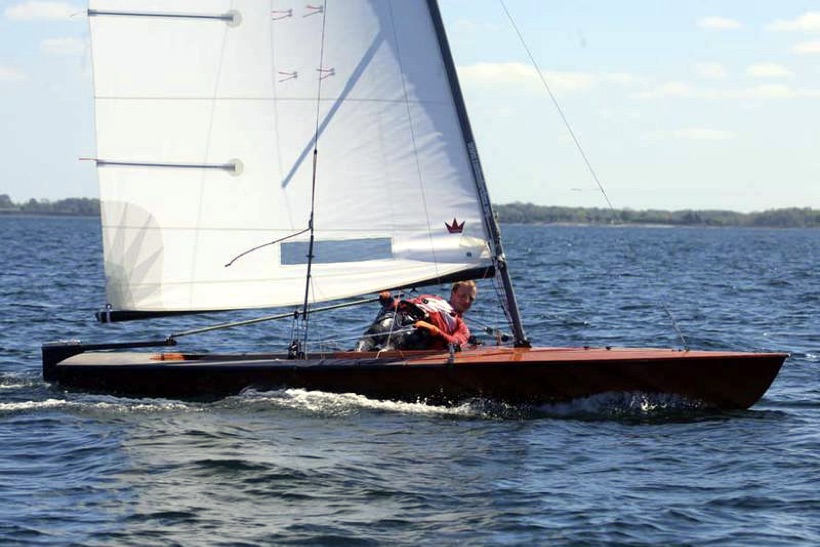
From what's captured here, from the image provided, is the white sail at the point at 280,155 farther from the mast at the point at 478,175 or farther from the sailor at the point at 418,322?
the sailor at the point at 418,322

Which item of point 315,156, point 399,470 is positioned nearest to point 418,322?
point 315,156

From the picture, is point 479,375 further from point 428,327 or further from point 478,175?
point 478,175

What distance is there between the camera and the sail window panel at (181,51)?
45.3ft

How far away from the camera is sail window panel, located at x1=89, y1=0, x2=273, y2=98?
13.8 metres

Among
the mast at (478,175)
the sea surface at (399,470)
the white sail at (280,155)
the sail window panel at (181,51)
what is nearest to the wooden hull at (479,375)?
the sea surface at (399,470)

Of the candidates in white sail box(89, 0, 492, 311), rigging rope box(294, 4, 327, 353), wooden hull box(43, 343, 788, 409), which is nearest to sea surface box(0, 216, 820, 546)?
wooden hull box(43, 343, 788, 409)

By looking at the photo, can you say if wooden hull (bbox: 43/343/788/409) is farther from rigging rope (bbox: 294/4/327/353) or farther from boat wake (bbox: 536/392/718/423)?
rigging rope (bbox: 294/4/327/353)

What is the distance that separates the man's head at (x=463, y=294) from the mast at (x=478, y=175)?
355 millimetres

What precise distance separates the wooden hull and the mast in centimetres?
49

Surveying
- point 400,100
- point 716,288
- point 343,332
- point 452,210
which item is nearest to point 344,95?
point 400,100

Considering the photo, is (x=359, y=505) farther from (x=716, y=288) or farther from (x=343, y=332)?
(x=716, y=288)

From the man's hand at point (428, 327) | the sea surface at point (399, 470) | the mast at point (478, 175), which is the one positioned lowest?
the sea surface at point (399, 470)

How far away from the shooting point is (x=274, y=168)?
14227mm

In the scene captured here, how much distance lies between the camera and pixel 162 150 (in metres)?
14.1
